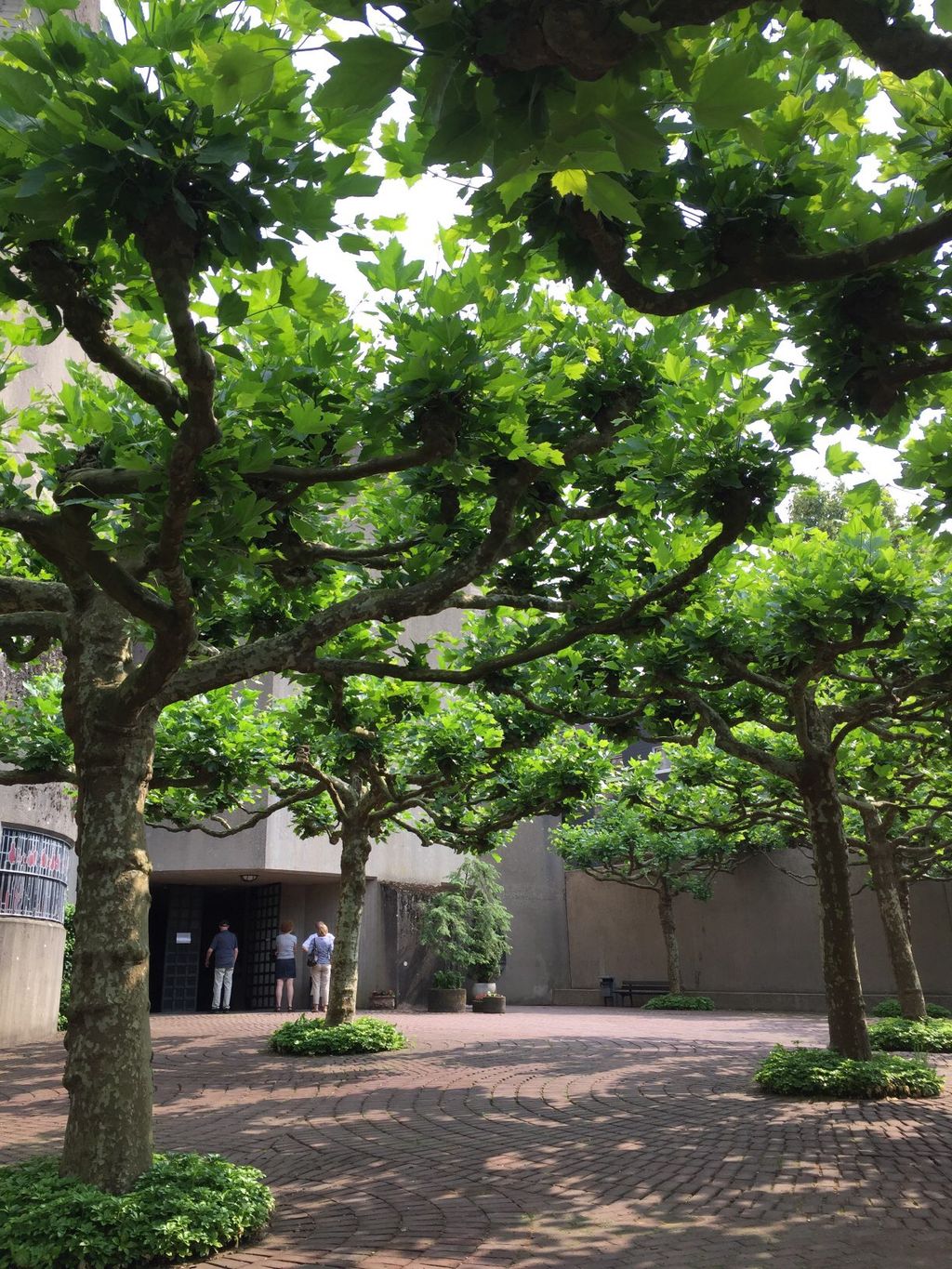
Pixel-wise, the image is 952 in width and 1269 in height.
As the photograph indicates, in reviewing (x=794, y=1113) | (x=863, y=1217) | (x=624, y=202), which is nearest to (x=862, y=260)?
(x=624, y=202)

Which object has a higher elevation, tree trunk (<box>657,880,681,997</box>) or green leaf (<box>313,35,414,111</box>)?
green leaf (<box>313,35,414,111</box>)

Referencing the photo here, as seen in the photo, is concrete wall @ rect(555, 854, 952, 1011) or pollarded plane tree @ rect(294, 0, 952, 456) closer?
pollarded plane tree @ rect(294, 0, 952, 456)

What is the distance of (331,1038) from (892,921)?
896 centimetres

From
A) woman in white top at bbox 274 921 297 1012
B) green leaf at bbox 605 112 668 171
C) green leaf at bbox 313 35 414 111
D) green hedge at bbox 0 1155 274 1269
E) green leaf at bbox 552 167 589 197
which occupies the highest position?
green leaf at bbox 552 167 589 197

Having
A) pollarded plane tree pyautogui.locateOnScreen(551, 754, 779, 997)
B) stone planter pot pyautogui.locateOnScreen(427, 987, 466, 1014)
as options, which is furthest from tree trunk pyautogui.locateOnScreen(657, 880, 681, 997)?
stone planter pot pyautogui.locateOnScreen(427, 987, 466, 1014)

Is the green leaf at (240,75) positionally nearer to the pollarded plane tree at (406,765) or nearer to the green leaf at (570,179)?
the green leaf at (570,179)

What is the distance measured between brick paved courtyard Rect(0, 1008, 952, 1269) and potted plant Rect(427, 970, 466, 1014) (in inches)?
455

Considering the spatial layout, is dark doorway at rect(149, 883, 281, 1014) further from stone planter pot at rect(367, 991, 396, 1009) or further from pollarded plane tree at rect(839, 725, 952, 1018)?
pollarded plane tree at rect(839, 725, 952, 1018)

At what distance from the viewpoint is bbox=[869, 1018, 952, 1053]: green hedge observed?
1429 cm

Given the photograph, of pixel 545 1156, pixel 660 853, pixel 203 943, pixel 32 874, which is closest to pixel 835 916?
pixel 545 1156

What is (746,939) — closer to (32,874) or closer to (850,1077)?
(850,1077)

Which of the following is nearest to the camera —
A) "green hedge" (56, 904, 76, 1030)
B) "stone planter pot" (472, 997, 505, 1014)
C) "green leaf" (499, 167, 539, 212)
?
"green leaf" (499, 167, 539, 212)

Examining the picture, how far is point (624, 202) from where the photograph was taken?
7.69ft

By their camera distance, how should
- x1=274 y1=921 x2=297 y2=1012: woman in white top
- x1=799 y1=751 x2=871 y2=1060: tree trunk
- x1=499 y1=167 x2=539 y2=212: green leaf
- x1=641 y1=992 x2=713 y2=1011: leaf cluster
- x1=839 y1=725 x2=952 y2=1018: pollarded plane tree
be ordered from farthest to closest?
x1=641 y1=992 x2=713 y2=1011: leaf cluster → x1=274 y1=921 x2=297 y2=1012: woman in white top → x1=839 y1=725 x2=952 y2=1018: pollarded plane tree → x1=799 y1=751 x2=871 y2=1060: tree trunk → x1=499 y1=167 x2=539 y2=212: green leaf
